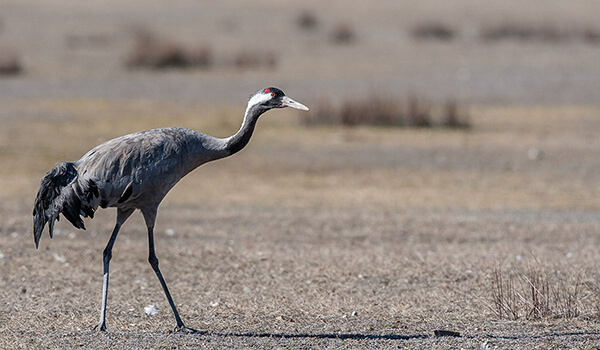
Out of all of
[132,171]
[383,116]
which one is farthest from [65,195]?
[383,116]

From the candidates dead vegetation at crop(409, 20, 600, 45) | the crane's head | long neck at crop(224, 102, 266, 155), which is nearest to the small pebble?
long neck at crop(224, 102, 266, 155)

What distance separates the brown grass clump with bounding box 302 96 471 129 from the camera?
843 inches

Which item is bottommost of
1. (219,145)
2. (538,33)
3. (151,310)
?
(151,310)

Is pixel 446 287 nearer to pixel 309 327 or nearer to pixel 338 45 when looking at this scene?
pixel 309 327

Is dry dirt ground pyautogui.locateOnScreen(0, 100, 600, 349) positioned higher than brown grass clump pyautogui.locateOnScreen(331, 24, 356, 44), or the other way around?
brown grass clump pyautogui.locateOnScreen(331, 24, 356, 44)

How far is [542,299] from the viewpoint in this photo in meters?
7.66

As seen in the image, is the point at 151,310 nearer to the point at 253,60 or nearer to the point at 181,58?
the point at 253,60

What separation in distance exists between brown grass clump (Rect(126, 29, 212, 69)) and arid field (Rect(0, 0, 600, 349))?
0.36 m

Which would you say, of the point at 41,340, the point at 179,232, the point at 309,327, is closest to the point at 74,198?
the point at 41,340

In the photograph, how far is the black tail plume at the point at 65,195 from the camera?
24.0 ft

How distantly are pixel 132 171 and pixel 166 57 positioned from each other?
24.2 metres

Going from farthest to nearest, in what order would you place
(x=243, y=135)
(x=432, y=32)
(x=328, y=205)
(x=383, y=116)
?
(x=432, y=32), (x=383, y=116), (x=328, y=205), (x=243, y=135)

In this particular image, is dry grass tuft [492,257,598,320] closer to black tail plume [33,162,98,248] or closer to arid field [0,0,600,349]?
arid field [0,0,600,349]

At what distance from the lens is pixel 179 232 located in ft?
38.8
